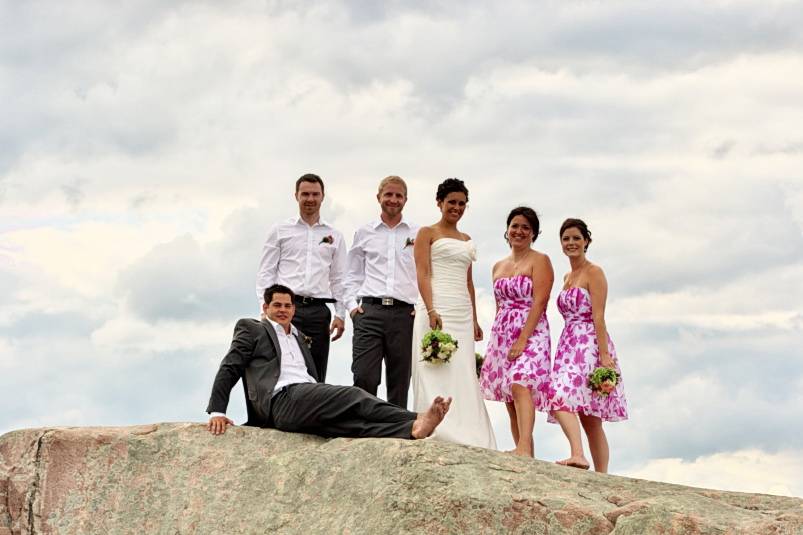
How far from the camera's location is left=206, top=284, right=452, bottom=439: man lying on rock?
10.6m

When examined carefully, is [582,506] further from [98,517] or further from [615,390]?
[98,517]

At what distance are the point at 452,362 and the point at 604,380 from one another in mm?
1870

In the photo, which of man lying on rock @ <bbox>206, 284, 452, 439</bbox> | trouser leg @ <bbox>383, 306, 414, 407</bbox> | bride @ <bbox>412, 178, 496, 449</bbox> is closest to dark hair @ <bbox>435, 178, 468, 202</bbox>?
bride @ <bbox>412, 178, 496, 449</bbox>

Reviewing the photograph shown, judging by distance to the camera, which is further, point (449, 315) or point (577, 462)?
point (449, 315)

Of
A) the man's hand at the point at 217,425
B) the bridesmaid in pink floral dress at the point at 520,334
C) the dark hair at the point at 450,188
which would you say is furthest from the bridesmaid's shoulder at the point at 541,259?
the man's hand at the point at 217,425

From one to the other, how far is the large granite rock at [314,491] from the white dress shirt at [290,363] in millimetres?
574

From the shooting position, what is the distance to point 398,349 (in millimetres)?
12742

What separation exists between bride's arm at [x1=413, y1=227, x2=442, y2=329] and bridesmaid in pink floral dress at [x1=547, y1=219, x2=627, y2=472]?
1.55 m

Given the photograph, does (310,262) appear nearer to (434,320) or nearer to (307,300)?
(307,300)

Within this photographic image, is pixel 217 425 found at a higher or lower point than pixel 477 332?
lower

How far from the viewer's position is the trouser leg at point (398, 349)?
41.8 feet

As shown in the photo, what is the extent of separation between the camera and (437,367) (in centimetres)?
1255

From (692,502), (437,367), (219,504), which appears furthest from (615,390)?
(219,504)

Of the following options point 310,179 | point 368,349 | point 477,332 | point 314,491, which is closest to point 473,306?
point 477,332
